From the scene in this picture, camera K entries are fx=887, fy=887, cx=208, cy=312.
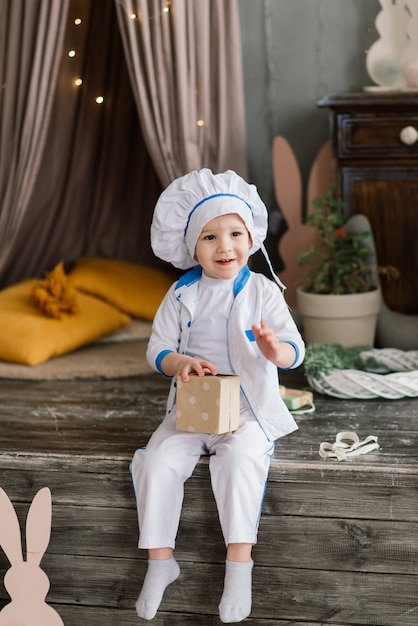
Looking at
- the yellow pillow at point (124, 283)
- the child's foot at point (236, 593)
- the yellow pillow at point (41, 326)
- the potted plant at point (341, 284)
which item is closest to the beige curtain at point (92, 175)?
the yellow pillow at point (124, 283)

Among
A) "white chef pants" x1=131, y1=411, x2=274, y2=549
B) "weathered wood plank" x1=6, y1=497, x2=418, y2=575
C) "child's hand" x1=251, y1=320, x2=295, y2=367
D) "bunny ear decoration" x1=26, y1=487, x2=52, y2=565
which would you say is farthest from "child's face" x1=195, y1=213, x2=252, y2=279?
"bunny ear decoration" x1=26, y1=487, x2=52, y2=565

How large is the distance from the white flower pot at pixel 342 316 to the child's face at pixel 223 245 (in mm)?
987

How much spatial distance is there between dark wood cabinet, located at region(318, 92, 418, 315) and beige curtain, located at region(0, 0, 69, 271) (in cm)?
98

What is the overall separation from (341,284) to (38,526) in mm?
1504

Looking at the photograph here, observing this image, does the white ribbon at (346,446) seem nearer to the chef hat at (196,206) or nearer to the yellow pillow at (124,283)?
the chef hat at (196,206)

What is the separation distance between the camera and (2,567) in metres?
2.28

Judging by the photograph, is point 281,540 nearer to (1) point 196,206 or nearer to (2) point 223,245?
(2) point 223,245

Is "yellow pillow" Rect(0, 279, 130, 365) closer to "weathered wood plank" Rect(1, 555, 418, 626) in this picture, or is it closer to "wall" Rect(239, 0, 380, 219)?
"wall" Rect(239, 0, 380, 219)

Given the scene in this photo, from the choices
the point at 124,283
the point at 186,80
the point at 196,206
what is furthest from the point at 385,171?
the point at 196,206

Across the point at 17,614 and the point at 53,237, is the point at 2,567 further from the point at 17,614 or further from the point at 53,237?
the point at 53,237

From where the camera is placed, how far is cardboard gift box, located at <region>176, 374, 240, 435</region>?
2.05 meters

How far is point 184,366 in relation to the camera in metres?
2.11

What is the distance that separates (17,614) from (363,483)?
0.93m

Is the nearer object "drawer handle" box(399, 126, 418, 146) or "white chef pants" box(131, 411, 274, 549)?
"white chef pants" box(131, 411, 274, 549)
